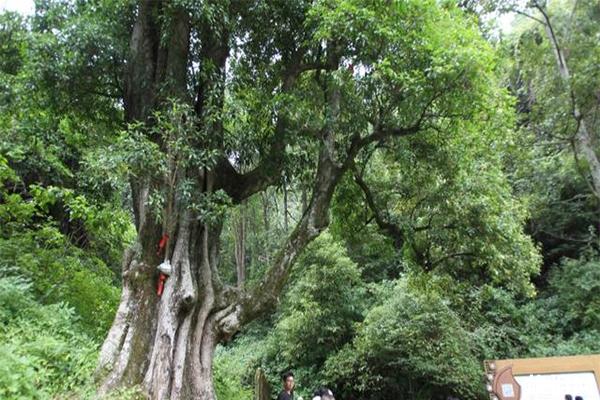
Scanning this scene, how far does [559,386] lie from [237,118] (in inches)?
227

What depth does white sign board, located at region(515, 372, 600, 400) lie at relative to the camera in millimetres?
5727

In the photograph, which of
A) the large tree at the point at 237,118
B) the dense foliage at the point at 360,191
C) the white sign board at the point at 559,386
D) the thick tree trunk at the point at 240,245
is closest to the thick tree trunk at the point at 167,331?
the large tree at the point at 237,118

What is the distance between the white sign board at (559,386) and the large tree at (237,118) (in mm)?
3751

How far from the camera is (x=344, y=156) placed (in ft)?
22.7

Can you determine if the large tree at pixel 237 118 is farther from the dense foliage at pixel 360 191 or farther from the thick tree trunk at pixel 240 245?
the thick tree trunk at pixel 240 245

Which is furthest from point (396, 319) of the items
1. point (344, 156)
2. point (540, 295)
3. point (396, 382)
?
point (344, 156)

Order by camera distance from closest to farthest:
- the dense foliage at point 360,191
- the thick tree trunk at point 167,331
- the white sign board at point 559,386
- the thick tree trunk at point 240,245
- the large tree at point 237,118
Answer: the thick tree trunk at point 167,331 < the large tree at point 237,118 < the dense foliage at point 360,191 < the white sign board at point 559,386 < the thick tree trunk at point 240,245

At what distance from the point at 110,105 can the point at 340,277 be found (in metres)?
7.83

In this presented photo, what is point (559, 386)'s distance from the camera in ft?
19.2

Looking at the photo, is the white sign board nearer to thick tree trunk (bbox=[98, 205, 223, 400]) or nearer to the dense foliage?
the dense foliage

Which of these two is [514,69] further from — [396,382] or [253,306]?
[253,306]

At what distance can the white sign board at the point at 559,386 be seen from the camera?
573cm

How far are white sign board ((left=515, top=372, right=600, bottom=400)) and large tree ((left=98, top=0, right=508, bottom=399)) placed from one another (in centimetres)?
375

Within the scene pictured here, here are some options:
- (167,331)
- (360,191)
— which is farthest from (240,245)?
(167,331)
